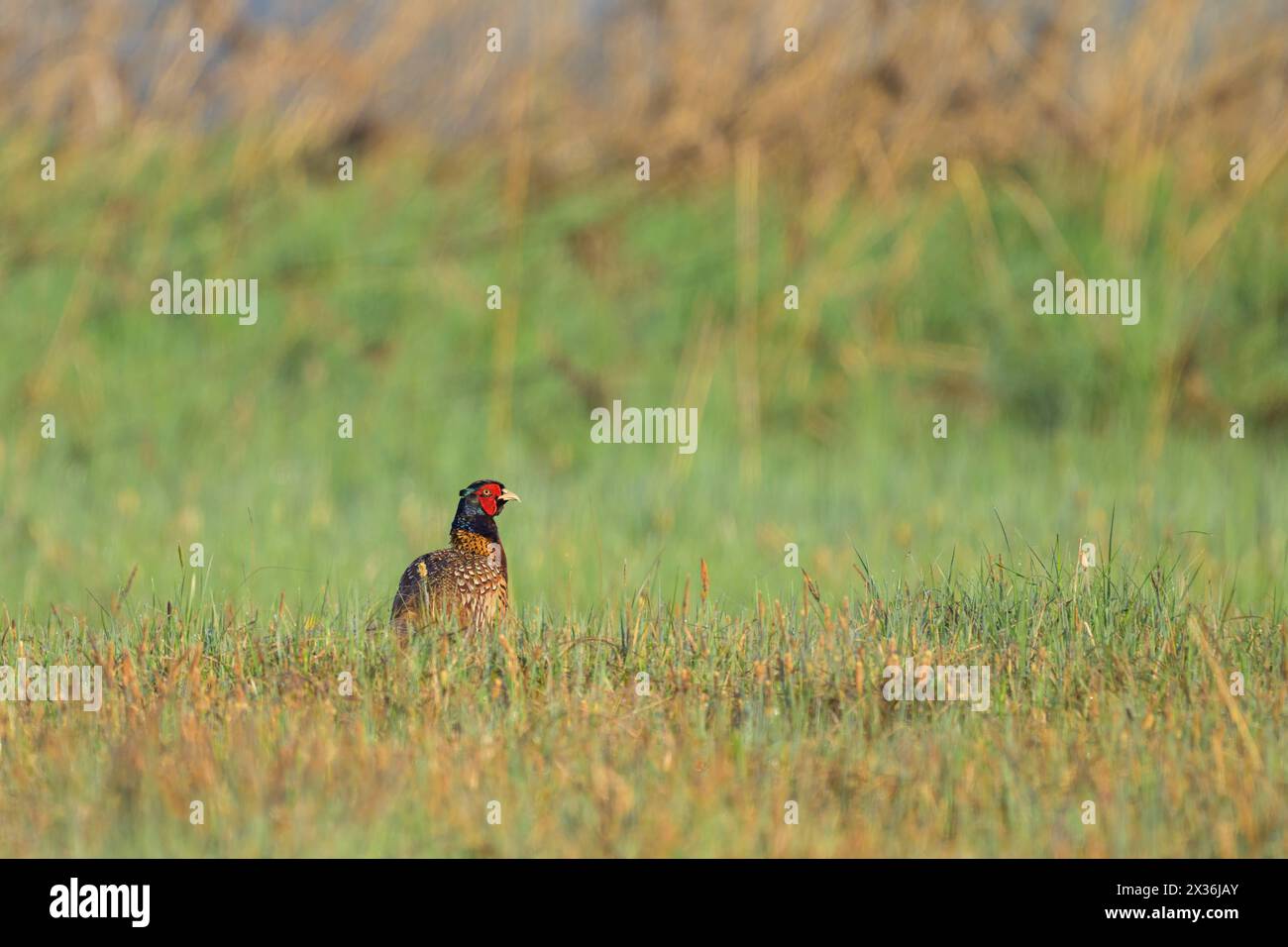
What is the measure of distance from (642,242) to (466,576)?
6.82 metres

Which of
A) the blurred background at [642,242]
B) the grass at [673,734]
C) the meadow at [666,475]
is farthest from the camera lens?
the blurred background at [642,242]

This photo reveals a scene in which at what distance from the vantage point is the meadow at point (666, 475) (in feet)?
13.4

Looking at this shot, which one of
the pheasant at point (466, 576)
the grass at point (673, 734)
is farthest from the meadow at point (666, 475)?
the pheasant at point (466, 576)

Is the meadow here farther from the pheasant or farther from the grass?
the pheasant

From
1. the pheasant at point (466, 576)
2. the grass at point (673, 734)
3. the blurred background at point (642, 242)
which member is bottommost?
the grass at point (673, 734)

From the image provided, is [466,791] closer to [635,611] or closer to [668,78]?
[635,611]

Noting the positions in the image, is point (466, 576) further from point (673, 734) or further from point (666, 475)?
point (666, 475)

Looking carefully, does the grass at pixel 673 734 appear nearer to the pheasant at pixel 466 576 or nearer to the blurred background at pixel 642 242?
the pheasant at pixel 466 576

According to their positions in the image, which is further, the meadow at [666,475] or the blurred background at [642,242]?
the blurred background at [642,242]

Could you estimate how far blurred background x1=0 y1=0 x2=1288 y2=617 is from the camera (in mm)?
10445

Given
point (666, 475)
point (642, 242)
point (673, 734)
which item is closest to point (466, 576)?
point (673, 734)

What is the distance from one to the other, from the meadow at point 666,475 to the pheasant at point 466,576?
14 centimetres

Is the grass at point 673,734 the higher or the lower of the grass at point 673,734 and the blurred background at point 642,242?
the lower

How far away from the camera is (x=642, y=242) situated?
39.6 feet
